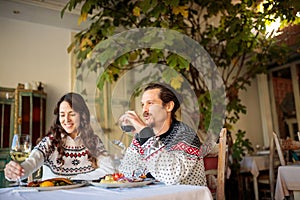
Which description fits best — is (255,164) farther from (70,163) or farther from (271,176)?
(70,163)

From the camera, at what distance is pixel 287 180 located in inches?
73.6

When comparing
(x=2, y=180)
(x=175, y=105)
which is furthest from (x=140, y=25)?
(x=2, y=180)

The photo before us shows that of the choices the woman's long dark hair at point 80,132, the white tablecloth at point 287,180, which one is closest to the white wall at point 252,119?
the white tablecloth at point 287,180

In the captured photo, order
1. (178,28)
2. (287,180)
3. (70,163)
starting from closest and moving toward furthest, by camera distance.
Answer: (70,163) < (287,180) < (178,28)

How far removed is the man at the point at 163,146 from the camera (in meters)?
0.97

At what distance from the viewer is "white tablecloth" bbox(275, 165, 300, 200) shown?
1831mm

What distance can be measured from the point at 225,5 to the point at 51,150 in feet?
6.25

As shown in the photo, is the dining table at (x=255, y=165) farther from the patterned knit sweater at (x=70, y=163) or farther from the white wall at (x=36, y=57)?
Answer: the white wall at (x=36, y=57)

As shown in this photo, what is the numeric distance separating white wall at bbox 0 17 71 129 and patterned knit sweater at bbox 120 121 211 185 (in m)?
2.62

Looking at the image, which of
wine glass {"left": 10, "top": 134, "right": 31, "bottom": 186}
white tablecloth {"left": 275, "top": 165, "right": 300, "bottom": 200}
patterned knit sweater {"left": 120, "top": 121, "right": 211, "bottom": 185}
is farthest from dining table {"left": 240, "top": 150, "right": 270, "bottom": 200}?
wine glass {"left": 10, "top": 134, "right": 31, "bottom": 186}

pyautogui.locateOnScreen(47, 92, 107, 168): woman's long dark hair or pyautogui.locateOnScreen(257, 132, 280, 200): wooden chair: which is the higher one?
pyautogui.locateOnScreen(47, 92, 107, 168): woman's long dark hair

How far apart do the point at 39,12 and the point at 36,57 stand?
551mm

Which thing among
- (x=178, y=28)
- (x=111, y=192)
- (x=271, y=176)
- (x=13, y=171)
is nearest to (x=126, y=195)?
(x=111, y=192)

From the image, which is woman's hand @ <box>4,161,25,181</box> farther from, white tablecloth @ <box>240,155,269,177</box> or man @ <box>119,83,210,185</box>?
white tablecloth @ <box>240,155,269,177</box>
